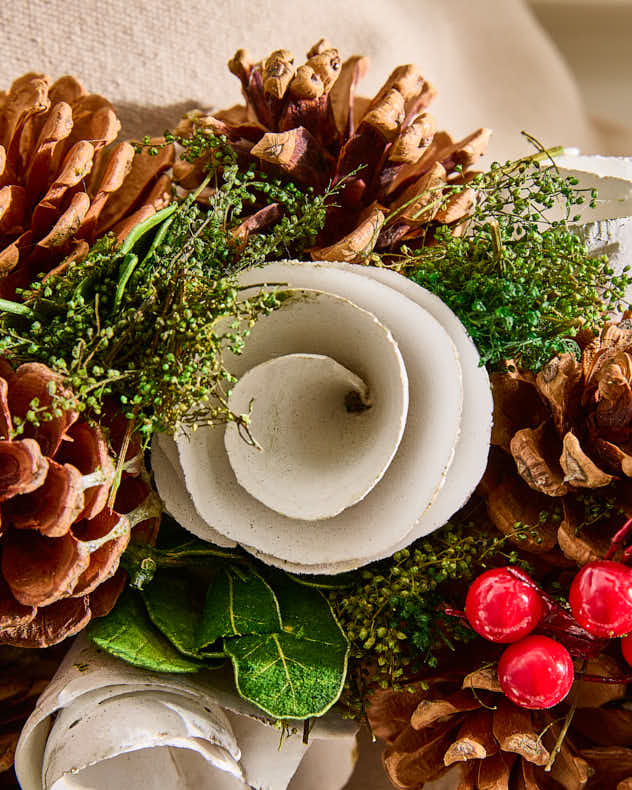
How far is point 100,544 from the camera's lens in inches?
17.4

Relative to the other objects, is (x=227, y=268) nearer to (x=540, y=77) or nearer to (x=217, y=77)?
(x=217, y=77)

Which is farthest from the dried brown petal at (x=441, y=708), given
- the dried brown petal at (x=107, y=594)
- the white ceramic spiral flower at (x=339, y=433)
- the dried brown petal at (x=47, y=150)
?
the dried brown petal at (x=47, y=150)

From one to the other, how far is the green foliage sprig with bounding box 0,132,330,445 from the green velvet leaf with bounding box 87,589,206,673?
118 millimetres

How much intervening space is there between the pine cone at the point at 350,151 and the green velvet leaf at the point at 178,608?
245 millimetres

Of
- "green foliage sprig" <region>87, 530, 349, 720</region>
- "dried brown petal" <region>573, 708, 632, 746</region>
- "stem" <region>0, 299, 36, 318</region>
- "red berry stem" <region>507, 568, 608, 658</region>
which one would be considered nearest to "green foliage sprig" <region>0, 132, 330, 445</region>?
"stem" <region>0, 299, 36, 318</region>

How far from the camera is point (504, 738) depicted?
477 mm

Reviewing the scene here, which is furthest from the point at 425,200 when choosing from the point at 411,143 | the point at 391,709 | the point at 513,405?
the point at 391,709

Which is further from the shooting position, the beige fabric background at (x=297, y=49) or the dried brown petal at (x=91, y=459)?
the beige fabric background at (x=297, y=49)

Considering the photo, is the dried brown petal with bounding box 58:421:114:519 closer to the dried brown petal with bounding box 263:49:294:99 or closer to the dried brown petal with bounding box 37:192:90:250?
the dried brown petal with bounding box 37:192:90:250

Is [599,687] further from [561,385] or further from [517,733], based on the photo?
[561,385]

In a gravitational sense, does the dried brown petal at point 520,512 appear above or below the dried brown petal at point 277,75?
below

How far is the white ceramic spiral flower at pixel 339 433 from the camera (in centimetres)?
47

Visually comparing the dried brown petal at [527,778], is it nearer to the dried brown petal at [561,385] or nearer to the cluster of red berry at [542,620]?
the cluster of red berry at [542,620]

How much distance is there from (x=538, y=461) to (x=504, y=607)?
0.09 metres
